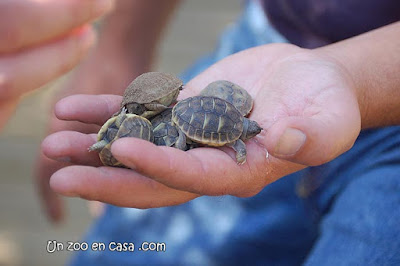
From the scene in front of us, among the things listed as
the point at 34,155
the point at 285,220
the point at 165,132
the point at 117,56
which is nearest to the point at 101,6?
the point at 165,132

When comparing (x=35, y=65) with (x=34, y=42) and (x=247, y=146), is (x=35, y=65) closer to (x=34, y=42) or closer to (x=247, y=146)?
(x=34, y=42)

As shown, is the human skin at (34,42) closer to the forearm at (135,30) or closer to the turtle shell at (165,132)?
the turtle shell at (165,132)

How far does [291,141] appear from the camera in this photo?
939mm

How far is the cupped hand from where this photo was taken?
3.11 ft

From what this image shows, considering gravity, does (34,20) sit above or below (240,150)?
above

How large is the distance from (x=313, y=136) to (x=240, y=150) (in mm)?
258

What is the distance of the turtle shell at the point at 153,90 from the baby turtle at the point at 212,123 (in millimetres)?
61

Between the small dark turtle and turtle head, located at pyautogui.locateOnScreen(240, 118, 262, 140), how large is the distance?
0.29 ft

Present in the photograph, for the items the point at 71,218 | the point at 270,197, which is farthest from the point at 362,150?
the point at 71,218

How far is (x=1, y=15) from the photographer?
996 mm

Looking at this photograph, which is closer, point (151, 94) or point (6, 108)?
point (6, 108)

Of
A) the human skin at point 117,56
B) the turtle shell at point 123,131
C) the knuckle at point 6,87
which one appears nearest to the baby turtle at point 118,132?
the turtle shell at point 123,131

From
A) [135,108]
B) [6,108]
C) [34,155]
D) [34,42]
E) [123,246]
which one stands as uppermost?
[34,42]

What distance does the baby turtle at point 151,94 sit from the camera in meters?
1.34
